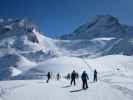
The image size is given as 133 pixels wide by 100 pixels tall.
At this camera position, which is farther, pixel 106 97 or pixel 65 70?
pixel 65 70

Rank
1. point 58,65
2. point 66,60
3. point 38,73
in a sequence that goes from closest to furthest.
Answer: point 38,73, point 58,65, point 66,60

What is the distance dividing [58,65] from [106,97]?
114m

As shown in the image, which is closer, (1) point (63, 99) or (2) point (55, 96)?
(1) point (63, 99)

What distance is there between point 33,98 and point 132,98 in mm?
7225

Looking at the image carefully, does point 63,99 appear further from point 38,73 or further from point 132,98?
point 38,73

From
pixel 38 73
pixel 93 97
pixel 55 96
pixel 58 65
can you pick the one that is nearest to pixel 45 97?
pixel 55 96

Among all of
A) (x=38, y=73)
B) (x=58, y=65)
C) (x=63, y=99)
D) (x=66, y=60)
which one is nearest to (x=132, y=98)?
(x=63, y=99)

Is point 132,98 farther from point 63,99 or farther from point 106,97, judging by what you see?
point 63,99

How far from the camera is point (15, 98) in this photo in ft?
60.9

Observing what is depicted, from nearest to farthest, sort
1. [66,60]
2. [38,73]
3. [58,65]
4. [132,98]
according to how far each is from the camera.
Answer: [132,98] → [38,73] → [58,65] → [66,60]

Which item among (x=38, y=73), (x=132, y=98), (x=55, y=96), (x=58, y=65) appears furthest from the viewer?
(x=58, y=65)

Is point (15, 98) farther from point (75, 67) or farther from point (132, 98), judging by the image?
point (75, 67)

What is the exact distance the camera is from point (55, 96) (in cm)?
1928

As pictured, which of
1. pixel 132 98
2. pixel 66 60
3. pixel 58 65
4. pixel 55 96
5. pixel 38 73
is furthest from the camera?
pixel 66 60
